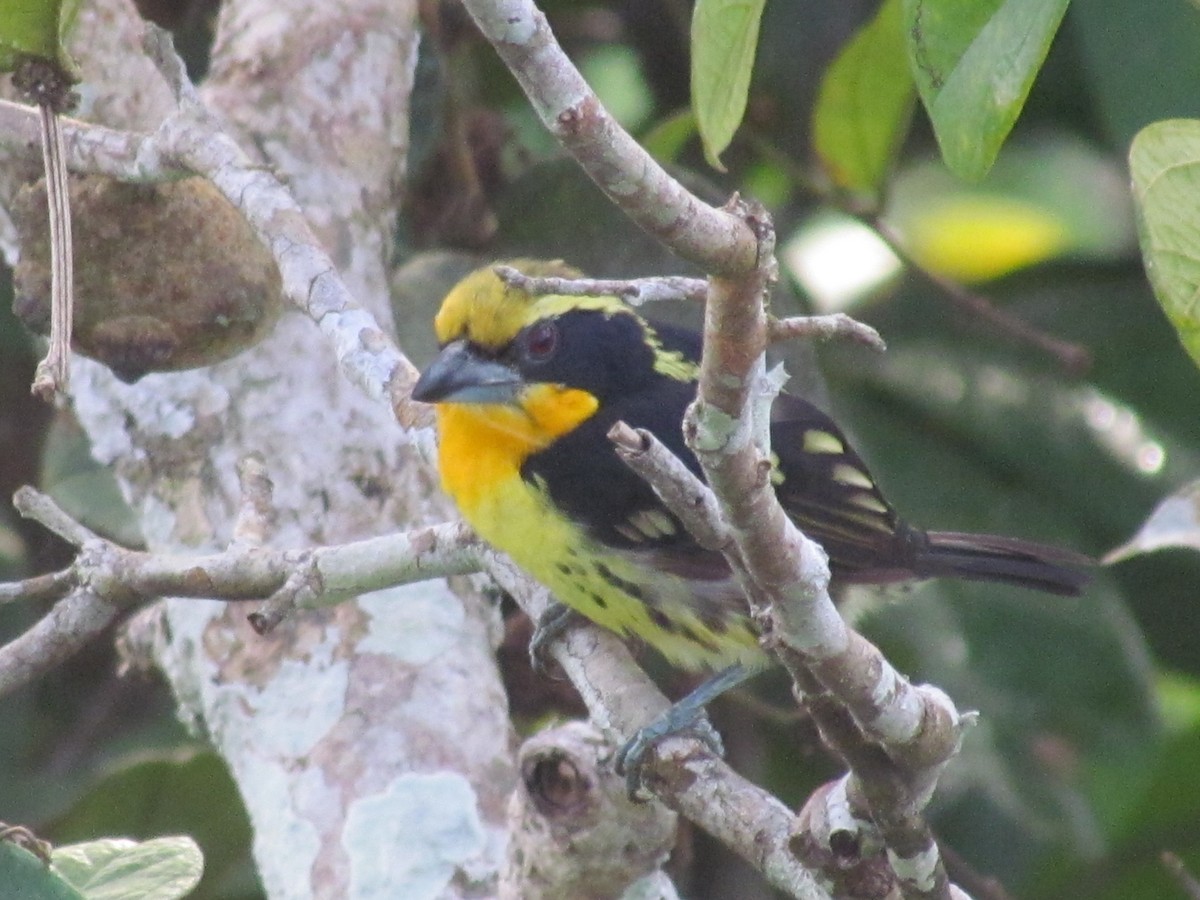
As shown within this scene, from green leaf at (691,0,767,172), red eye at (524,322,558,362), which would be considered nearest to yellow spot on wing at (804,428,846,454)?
red eye at (524,322,558,362)

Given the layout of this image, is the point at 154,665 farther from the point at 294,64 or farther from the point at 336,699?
the point at 294,64

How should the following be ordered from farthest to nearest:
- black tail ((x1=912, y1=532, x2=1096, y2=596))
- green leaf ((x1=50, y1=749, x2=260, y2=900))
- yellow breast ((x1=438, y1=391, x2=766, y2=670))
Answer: green leaf ((x1=50, y1=749, x2=260, y2=900)) → black tail ((x1=912, y1=532, x2=1096, y2=596)) → yellow breast ((x1=438, y1=391, x2=766, y2=670))

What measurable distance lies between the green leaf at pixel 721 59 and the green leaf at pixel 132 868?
99cm

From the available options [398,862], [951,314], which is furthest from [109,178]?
[951,314]

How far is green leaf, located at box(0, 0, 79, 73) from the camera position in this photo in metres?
2.00

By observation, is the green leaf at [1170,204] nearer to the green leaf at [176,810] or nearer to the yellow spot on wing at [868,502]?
the yellow spot on wing at [868,502]

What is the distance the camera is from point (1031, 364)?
379cm

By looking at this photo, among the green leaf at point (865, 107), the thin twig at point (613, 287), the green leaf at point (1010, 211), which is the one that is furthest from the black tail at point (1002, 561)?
the green leaf at point (1010, 211)

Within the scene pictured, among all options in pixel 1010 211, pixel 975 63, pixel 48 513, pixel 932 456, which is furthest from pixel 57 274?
pixel 1010 211

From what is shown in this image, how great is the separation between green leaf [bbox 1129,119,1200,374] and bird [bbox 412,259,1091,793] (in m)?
0.74

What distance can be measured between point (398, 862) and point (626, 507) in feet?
1.89

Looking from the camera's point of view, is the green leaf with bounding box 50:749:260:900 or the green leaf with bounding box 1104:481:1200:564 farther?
the green leaf with bounding box 50:749:260:900

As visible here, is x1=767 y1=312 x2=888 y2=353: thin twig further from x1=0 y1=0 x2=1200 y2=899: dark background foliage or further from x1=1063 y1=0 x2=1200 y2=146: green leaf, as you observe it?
x1=1063 y1=0 x2=1200 y2=146: green leaf

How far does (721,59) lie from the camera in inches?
80.4
